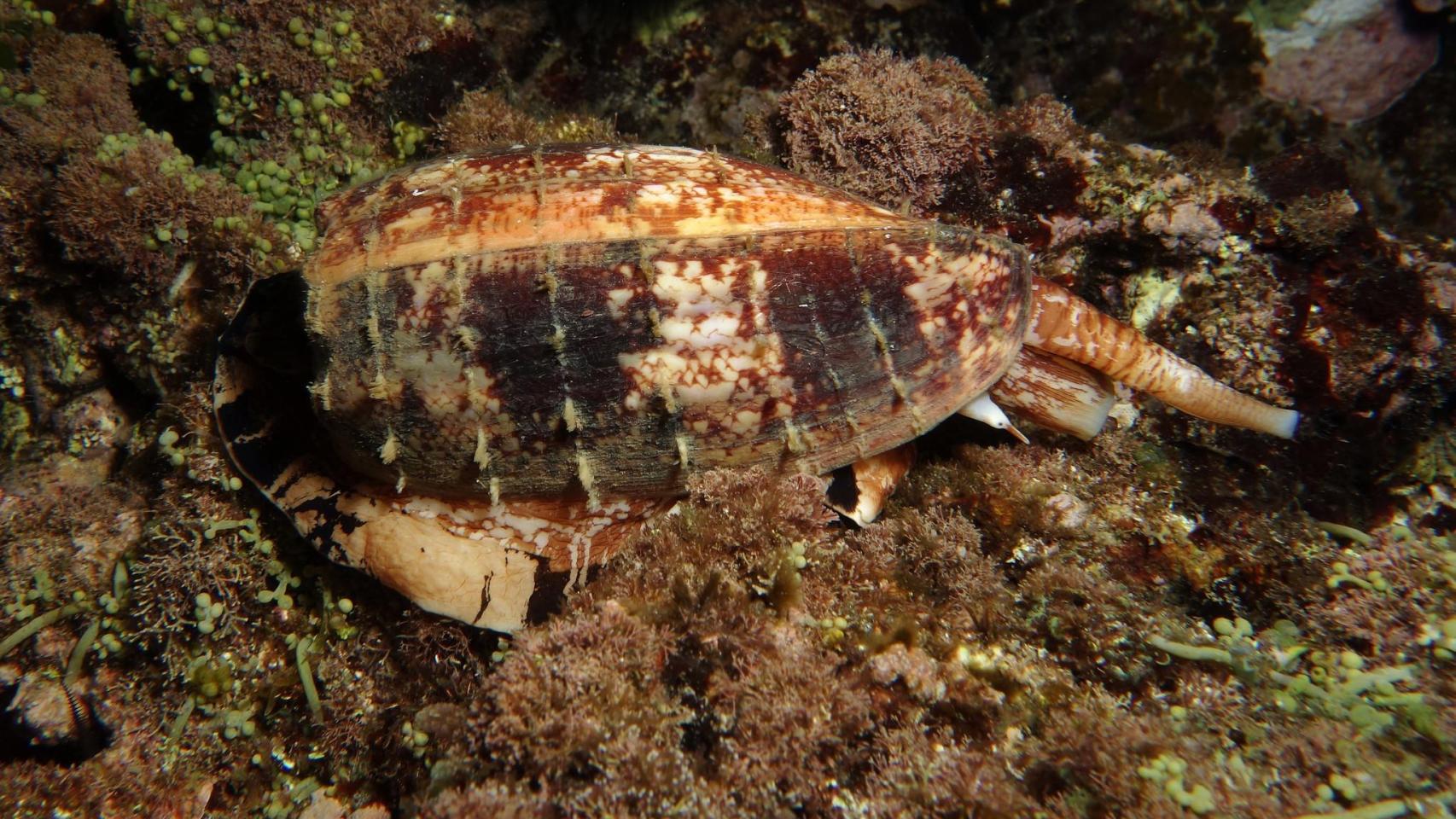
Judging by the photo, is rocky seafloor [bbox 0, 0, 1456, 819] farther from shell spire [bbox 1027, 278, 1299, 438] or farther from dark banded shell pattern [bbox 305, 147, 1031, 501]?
dark banded shell pattern [bbox 305, 147, 1031, 501]

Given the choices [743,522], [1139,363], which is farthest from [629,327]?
[1139,363]

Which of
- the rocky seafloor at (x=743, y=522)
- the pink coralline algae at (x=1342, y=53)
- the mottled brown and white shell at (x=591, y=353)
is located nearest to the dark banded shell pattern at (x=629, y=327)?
the mottled brown and white shell at (x=591, y=353)

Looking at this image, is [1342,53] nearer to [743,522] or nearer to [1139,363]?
[1139,363]

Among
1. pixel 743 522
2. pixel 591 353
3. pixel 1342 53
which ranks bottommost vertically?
pixel 743 522

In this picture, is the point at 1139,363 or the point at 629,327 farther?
the point at 1139,363

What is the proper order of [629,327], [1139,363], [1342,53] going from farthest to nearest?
[1342,53] → [1139,363] → [629,327]

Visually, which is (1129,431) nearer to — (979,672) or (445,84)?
(979,672)

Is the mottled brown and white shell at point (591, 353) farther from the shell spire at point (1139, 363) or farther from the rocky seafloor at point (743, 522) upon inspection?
the rocky seafloor at point (743, 522)

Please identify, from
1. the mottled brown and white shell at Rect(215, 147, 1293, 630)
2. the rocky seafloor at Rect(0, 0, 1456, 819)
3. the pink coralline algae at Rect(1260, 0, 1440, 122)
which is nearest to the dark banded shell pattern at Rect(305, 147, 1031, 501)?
the mottled brown and white shell at Rect(215, 147, 1293, 630)
